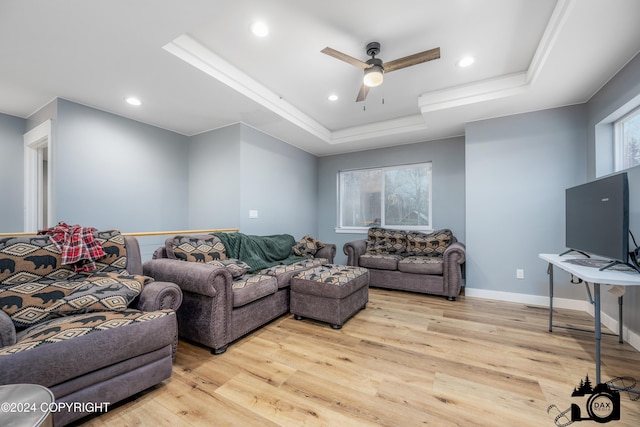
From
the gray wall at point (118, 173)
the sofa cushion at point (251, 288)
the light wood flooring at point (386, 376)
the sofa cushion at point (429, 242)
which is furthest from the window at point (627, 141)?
the gray wall at point (118, 173)

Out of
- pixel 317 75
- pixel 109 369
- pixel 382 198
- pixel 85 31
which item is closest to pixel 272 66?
pixel 317 75

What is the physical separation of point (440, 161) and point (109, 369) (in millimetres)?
4688

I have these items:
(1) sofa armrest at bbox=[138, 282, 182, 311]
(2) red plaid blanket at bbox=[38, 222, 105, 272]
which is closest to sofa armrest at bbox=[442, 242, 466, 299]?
(1) sofa armrest at bbox=[138, 282, 182, 311]

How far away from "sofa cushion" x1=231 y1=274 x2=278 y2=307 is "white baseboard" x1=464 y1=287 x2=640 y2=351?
2.75 metres

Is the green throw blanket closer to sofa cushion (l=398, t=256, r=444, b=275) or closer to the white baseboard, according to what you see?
sofa cushion (l=398, t=256, r=444, b=275)

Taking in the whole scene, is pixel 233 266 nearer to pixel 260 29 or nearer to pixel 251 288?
pixel 251 288

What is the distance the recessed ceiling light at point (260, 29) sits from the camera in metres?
2.02

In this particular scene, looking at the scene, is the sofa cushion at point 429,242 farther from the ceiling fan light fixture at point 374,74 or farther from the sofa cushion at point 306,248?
the ceiling fan light fixture at point 374,74

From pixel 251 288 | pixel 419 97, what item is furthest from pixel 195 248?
pixel 419 97

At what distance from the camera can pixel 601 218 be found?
6.38 feet

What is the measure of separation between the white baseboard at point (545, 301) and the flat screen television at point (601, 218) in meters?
0.83

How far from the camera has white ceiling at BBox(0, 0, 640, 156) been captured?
1781mm

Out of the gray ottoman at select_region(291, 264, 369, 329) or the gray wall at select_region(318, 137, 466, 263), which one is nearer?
the gray ottoman at select_region(291, 264, 369, 329)

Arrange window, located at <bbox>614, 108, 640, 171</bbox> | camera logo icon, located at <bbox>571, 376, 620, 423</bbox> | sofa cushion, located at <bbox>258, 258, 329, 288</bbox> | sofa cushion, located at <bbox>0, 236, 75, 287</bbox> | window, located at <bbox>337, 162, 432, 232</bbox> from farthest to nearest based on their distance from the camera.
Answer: window, located at <bbox>337, 162, 432, 232</bbox> < sofa cushion, located at <bbox>258, 258, 329, 288</bbox> < window, located at <bbox>614, 108, 640, 171</bbox> < sofa cushion, located at <bbox>0, 236, 75, 287</bbox> < camera logo icon, located at <bbox>571, 376, 620, 423</bbox>
